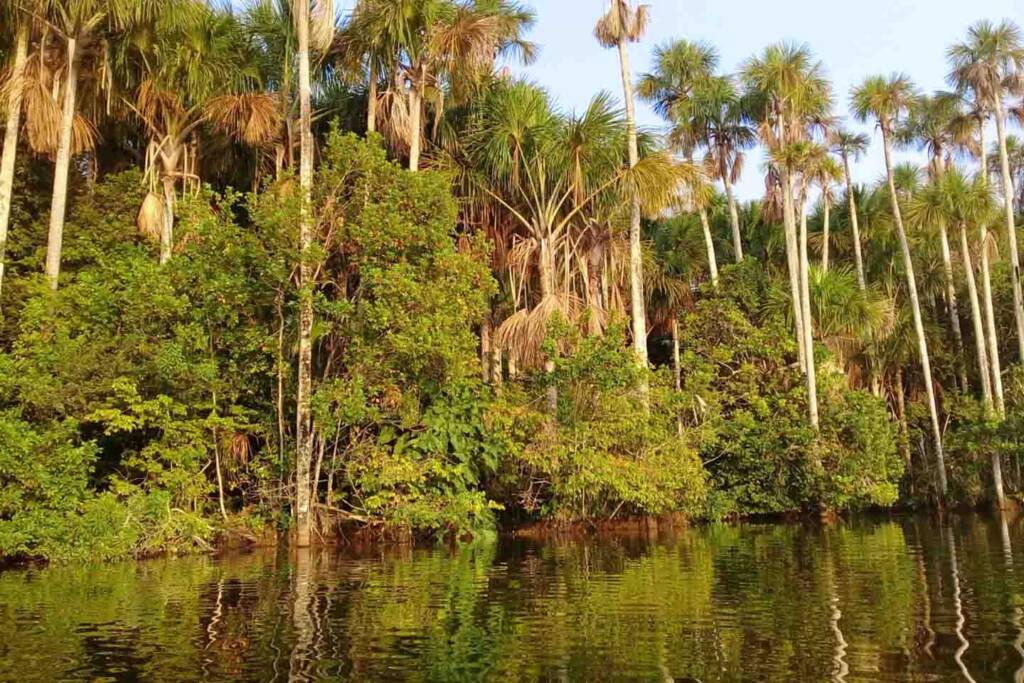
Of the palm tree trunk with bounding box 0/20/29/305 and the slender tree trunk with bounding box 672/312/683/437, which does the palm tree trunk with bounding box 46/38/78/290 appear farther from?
the slender tree trunk with bounding box 672/312/683/437

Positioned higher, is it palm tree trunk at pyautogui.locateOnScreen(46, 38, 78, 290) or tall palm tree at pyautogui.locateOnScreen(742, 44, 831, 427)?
tall palm tree at pyautogui.locateOnScreen(742, 44, 831, 427)

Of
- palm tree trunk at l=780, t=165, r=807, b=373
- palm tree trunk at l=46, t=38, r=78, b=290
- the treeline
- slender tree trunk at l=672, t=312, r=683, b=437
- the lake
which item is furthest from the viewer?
palm tree trunk at l=780, t=165, r=807, b=373

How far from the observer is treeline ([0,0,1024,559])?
19.1 metres

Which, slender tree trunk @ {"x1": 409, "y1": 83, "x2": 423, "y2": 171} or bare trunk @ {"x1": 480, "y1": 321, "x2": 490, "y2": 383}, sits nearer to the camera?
slender tree trunk @ {"x1": 409, "y1": 83, "x2": 423, "y2": 171}

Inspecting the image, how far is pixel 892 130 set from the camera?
38406 millimetres

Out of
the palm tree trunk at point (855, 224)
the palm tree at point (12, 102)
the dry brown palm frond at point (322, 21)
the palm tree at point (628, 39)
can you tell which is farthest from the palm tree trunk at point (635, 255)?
the palm tree at point (12, 102)

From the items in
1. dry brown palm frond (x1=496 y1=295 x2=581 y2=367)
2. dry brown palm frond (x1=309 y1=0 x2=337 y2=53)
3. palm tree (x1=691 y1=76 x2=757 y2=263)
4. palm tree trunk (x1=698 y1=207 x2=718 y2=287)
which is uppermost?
palm tree (x1=691 y1=76 x2=757 y2=263)

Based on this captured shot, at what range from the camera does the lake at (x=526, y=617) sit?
7402 millimetres

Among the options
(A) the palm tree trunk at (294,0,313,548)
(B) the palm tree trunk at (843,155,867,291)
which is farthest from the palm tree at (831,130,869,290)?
(A) the palm tree trunk at (294,0,313,548)

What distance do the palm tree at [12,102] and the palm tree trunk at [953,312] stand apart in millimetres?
32649

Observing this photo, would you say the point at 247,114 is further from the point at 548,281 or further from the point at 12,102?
the point at 548,281

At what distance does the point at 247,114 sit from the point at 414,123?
4.20 m

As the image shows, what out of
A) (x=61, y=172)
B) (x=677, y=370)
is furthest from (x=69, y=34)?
(x=677, y=370)

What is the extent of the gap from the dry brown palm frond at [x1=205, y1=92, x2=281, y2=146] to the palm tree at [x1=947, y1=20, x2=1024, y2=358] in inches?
1093
